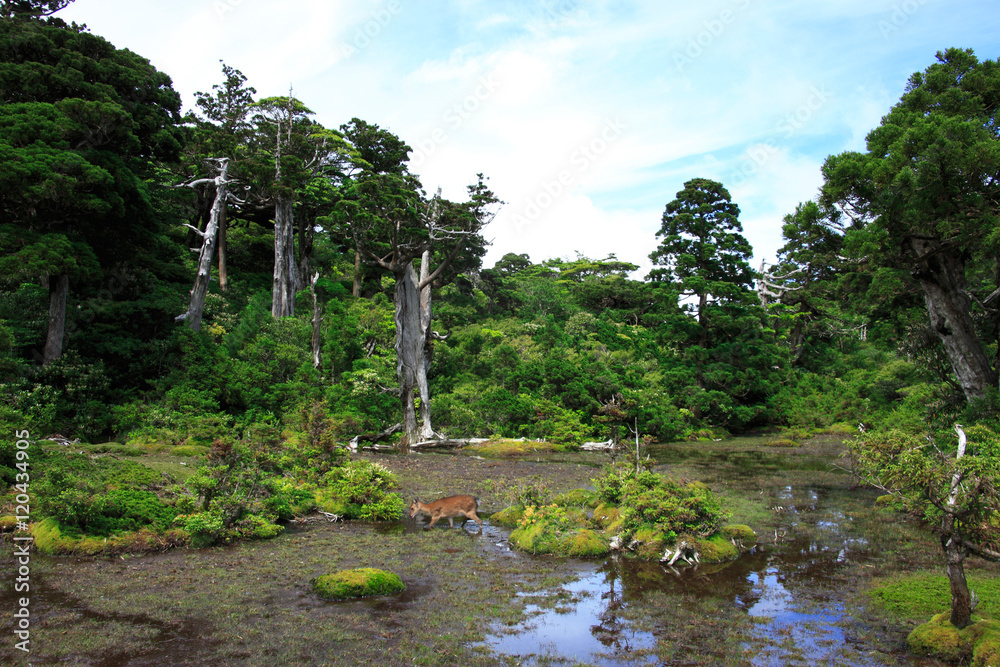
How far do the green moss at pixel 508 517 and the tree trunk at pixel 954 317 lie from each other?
1160 centimetres

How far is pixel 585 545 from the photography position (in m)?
9.48

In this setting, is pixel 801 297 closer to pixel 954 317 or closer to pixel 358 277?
pixel 954 317

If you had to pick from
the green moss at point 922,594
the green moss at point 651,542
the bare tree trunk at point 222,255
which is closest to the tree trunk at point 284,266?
the bare tree trunk at point 222,255

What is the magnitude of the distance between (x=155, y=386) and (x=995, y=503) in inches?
813

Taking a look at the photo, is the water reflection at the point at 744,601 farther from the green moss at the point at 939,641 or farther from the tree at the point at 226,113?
the tree at the point at 226,113

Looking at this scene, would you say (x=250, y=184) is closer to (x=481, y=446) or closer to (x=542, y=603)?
(x=481, y=446)

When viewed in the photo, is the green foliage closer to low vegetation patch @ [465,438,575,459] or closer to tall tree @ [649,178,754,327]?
low vegetation patch @ [465,438,575,459]

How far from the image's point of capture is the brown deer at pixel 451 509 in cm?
1102

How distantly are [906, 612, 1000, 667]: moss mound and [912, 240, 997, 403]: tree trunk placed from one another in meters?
10.7

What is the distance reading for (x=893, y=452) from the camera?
725cm

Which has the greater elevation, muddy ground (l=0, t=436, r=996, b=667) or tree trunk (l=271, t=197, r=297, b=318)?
tree trunk (l=271, t=197, r=297, b=318)

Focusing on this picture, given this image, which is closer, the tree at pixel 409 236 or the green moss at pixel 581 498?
the green moss at pixel 581 498

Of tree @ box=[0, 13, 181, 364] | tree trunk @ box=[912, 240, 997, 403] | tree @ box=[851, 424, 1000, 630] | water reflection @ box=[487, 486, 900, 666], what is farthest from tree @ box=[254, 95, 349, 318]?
tree @ box=[851, 424, 1000, 630]

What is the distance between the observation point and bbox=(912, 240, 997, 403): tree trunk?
14.2 metres
